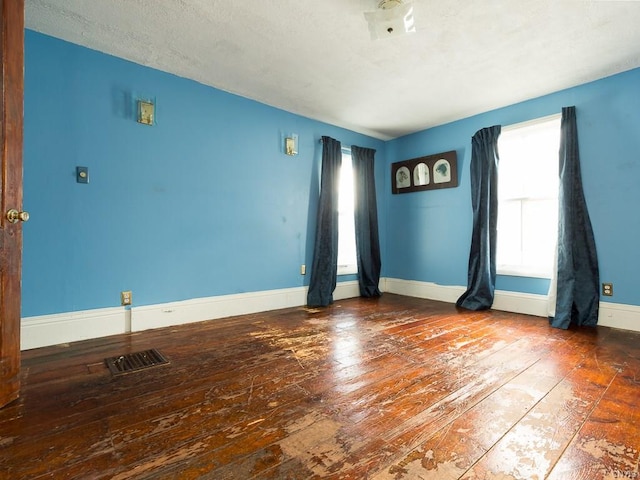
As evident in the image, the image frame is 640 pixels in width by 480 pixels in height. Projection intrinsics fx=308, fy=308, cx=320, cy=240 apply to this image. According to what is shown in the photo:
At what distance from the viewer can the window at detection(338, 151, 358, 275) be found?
451 centimetres

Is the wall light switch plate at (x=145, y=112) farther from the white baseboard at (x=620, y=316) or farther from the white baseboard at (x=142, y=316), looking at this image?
the white baseboard at (x=620, y=316)

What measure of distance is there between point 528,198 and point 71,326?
4.69 metres

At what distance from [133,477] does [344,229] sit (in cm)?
373

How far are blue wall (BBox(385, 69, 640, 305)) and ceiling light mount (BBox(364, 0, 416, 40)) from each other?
2.30m

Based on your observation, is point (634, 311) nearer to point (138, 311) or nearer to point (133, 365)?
point (133, 365)

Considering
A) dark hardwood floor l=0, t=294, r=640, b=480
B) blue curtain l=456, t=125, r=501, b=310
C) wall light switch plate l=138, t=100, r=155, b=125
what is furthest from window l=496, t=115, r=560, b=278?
wall light switch plate l=138, t=100, r=155, b=125

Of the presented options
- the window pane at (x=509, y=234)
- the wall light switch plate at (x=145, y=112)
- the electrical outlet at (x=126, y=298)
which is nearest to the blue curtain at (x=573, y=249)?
the window pane at (x=509, y=234)

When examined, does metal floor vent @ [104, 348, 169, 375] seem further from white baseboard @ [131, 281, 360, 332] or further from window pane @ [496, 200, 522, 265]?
window pane @ [496, 200, 522, 265]

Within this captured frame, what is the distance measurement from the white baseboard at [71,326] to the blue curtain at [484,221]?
377 cm

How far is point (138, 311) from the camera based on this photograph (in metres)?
2.79

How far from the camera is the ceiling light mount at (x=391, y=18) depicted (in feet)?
6.53

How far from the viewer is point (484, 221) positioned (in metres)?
3.72

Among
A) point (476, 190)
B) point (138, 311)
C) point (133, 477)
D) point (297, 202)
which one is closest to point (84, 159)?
point (138, 311)

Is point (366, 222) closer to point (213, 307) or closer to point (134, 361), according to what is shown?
point (213, 307)
